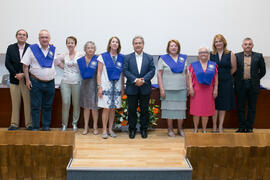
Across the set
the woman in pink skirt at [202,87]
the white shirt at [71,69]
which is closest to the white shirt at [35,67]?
the white shirt at [71,69]

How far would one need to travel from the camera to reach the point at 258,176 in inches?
95.8

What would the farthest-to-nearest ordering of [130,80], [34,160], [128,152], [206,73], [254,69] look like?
[254,69] < [206,73] < [130,80] < [128,152] < [34,160]

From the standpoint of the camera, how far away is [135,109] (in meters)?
3.49

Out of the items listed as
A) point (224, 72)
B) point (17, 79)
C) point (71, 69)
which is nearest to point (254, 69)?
point (224, 72)

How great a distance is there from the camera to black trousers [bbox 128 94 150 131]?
346 cm

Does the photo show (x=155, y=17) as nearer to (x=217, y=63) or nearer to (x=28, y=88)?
(x=217, y=63)

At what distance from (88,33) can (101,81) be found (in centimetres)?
143

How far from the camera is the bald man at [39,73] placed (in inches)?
132

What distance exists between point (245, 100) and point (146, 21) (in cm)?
207

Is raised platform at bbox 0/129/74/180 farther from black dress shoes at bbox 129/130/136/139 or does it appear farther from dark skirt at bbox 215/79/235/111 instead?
dark skirt at bbox 215/79/235/111

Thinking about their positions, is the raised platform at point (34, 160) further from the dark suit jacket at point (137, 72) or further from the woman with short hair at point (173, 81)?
the woman with short hair at point (173, 81)

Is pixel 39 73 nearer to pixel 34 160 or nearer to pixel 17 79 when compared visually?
pixel 17 79

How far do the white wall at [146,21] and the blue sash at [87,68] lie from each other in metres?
1.14

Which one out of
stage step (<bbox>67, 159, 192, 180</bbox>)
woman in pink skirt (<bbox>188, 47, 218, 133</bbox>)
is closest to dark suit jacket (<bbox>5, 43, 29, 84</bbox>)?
stage step (<bbox>67, 159, 192, 180</bbox>)
